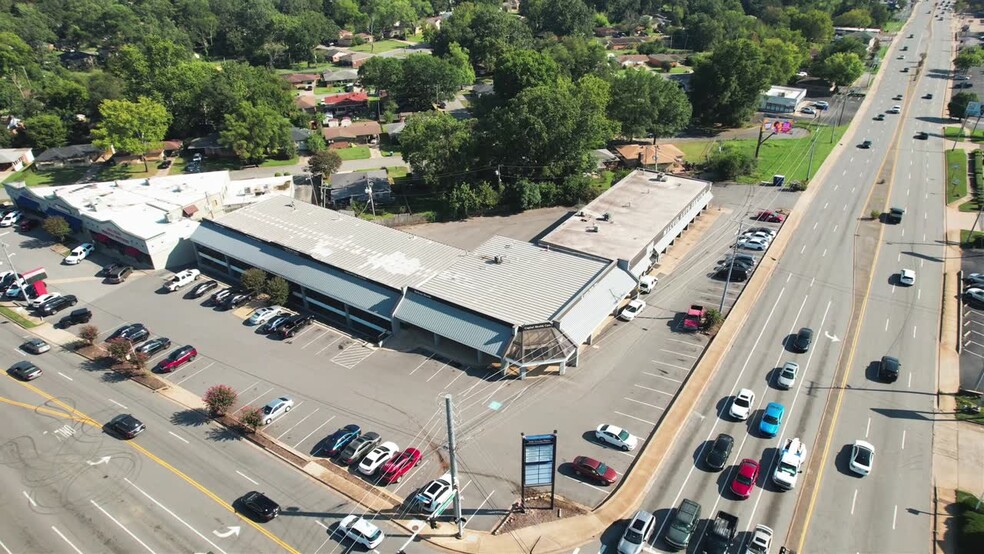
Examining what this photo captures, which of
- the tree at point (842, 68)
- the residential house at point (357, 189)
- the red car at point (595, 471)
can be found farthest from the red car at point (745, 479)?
the tree at point (842, 68)

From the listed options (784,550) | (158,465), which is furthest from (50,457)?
(784,550)

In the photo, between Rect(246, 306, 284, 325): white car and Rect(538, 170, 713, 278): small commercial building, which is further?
Rect(538, 170, 713, 278): small commercial building

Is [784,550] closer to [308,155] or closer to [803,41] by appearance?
[308,155]

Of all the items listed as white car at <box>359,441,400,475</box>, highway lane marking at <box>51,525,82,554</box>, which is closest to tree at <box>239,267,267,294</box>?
white car at <box>359,441,400,475</box>

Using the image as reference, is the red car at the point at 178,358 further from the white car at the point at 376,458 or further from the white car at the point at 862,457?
the white car at the point at 862,457

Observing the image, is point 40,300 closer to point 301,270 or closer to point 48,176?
point 301,270

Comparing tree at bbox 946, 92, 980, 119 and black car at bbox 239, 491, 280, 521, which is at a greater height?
tree at bbox 946, 92, 980, 119

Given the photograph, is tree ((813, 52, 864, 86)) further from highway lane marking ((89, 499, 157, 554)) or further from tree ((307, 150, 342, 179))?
highway lane marking ((89, 499, 157, 554))

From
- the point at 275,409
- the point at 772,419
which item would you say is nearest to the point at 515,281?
the point at 275,409
